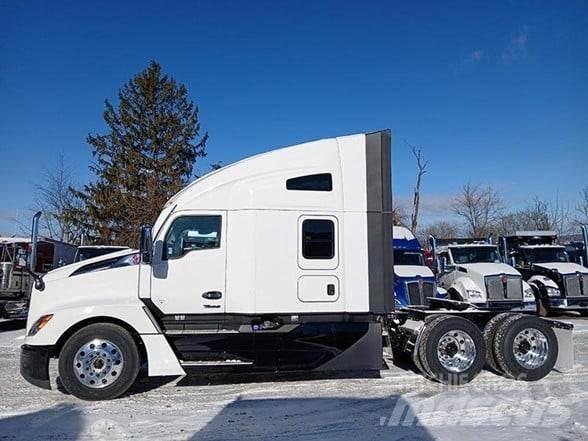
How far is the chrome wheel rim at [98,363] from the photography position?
6.51 meters

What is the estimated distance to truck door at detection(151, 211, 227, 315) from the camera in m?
6.82

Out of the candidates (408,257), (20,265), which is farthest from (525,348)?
(20,265)

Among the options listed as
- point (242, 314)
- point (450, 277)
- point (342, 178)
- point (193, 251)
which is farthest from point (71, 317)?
point (450, 277)

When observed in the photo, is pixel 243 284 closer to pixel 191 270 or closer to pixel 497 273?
pixel 191 270

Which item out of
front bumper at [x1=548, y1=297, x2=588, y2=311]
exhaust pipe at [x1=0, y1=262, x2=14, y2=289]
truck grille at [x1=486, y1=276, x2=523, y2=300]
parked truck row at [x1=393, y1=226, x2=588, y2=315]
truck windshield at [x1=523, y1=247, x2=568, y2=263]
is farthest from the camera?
truck windshield at [x1=523, y1=247, x2=568, y2=263]

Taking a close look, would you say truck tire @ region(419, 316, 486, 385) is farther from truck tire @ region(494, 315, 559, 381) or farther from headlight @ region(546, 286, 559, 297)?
headlight @ region(546, 286, 559, 297)

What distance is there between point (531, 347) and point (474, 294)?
5.86 metres

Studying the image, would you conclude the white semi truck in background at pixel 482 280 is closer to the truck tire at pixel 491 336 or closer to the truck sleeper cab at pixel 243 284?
the truck tire at pixel 491 336

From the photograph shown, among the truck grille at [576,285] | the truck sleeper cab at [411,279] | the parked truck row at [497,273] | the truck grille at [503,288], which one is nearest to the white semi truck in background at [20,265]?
the truck sleeper cab at [411,279]

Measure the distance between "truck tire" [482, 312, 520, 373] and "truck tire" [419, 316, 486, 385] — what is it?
1.04 feet

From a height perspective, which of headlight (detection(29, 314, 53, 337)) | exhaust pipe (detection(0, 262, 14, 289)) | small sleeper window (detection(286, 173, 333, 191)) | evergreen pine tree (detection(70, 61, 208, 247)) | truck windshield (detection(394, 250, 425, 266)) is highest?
evergreen pine tree (detection(70, 61, 208, 247))

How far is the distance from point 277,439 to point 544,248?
670 inches

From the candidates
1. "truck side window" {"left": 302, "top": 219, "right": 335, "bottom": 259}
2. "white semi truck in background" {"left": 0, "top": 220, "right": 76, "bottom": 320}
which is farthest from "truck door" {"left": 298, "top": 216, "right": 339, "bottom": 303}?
"white semi truck in background" {"left": 0, "top": 220, "right": 76, "bottom": 320}

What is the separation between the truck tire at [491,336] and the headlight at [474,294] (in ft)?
18.5
